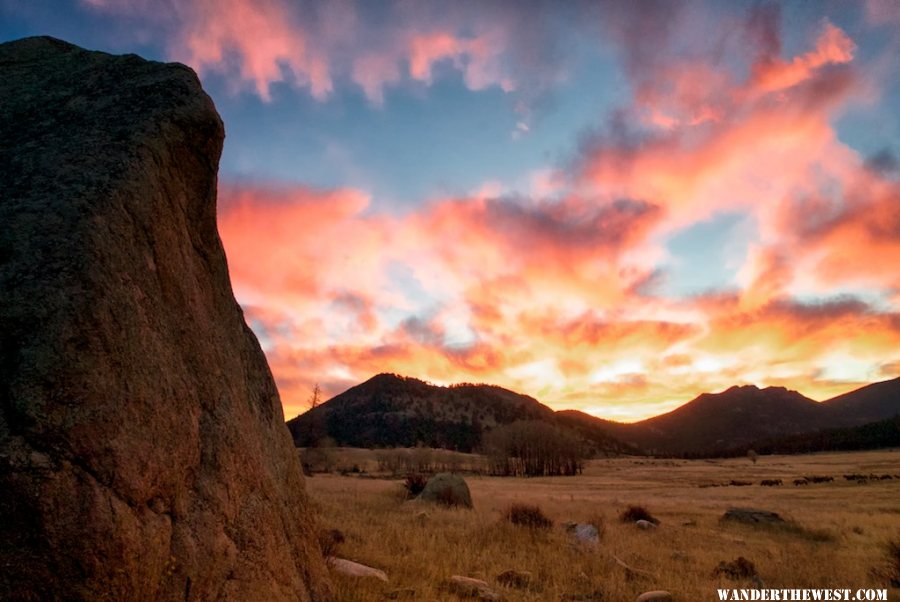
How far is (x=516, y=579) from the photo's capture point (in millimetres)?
9445

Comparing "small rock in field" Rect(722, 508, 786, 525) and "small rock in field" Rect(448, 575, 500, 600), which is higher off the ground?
"small rock in field" Rect(448, 575, 500, 600)

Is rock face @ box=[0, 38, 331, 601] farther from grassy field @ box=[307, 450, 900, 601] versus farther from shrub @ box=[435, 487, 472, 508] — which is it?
shrub @ box=[435, 487, 472, 508]

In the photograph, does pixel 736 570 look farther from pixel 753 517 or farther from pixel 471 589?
pixel 753 517

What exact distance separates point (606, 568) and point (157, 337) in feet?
35.0

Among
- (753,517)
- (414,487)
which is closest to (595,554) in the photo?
(753,517)

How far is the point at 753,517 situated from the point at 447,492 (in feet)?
45.7

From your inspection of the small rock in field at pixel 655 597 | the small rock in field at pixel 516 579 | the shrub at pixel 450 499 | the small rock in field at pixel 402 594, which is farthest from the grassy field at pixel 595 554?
the shrub at pixel 450 499

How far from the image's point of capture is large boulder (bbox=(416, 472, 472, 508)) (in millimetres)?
24031

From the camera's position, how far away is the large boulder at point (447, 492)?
78.8 feet

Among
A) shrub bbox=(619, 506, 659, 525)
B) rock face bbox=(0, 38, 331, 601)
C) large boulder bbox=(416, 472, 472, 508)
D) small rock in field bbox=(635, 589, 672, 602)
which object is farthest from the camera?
large boulder bbox=(416, 472, 472, 508)

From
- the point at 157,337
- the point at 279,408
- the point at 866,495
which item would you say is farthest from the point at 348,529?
the point at 866,495

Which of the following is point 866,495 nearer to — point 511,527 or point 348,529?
point 511,527

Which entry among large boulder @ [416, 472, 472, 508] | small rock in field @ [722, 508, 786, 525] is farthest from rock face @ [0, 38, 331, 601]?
small rock in field @ [722, 508, 786, 525]

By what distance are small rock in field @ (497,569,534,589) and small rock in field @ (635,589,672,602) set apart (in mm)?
1924
